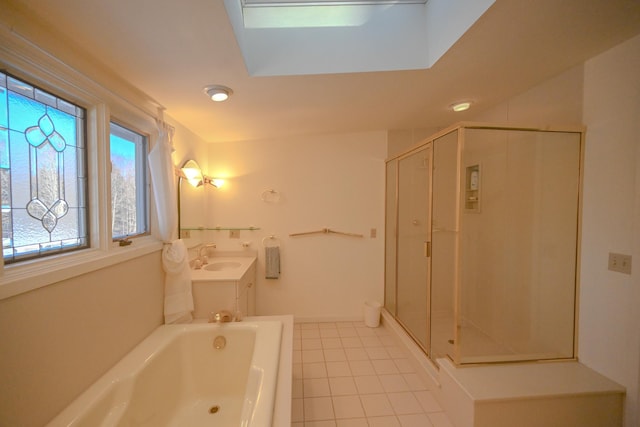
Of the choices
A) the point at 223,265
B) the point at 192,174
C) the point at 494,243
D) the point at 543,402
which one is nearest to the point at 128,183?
the point at 192,174

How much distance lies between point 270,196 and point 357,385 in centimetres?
210

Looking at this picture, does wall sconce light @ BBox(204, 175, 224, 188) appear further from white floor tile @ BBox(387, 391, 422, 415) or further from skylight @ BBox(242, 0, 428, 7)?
white floor tile @ BBox(387, 391, 422, 415)

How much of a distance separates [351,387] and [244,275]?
1.32m

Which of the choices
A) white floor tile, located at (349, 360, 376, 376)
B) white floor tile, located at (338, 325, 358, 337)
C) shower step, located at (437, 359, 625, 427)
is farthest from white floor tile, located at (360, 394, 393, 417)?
white floor tile, located at (338, 325, 358, 337)

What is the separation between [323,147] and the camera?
2.90 meters

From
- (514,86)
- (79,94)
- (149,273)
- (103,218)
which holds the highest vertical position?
(514,86)

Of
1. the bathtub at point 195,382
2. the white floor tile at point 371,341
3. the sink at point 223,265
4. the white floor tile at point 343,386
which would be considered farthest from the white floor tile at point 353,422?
the sink at point 223,265

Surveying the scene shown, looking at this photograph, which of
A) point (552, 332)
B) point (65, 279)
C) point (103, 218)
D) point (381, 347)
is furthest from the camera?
point (381, 347)

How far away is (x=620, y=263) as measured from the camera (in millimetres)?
1375

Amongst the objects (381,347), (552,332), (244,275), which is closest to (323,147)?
(244,275)

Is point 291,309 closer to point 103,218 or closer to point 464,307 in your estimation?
point 464,307

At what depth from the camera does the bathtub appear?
111 cm

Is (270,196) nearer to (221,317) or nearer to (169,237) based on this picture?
(169,237)

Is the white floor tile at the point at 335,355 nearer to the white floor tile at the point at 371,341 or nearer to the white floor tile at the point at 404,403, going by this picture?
the white floor tile at the point at 371,341
